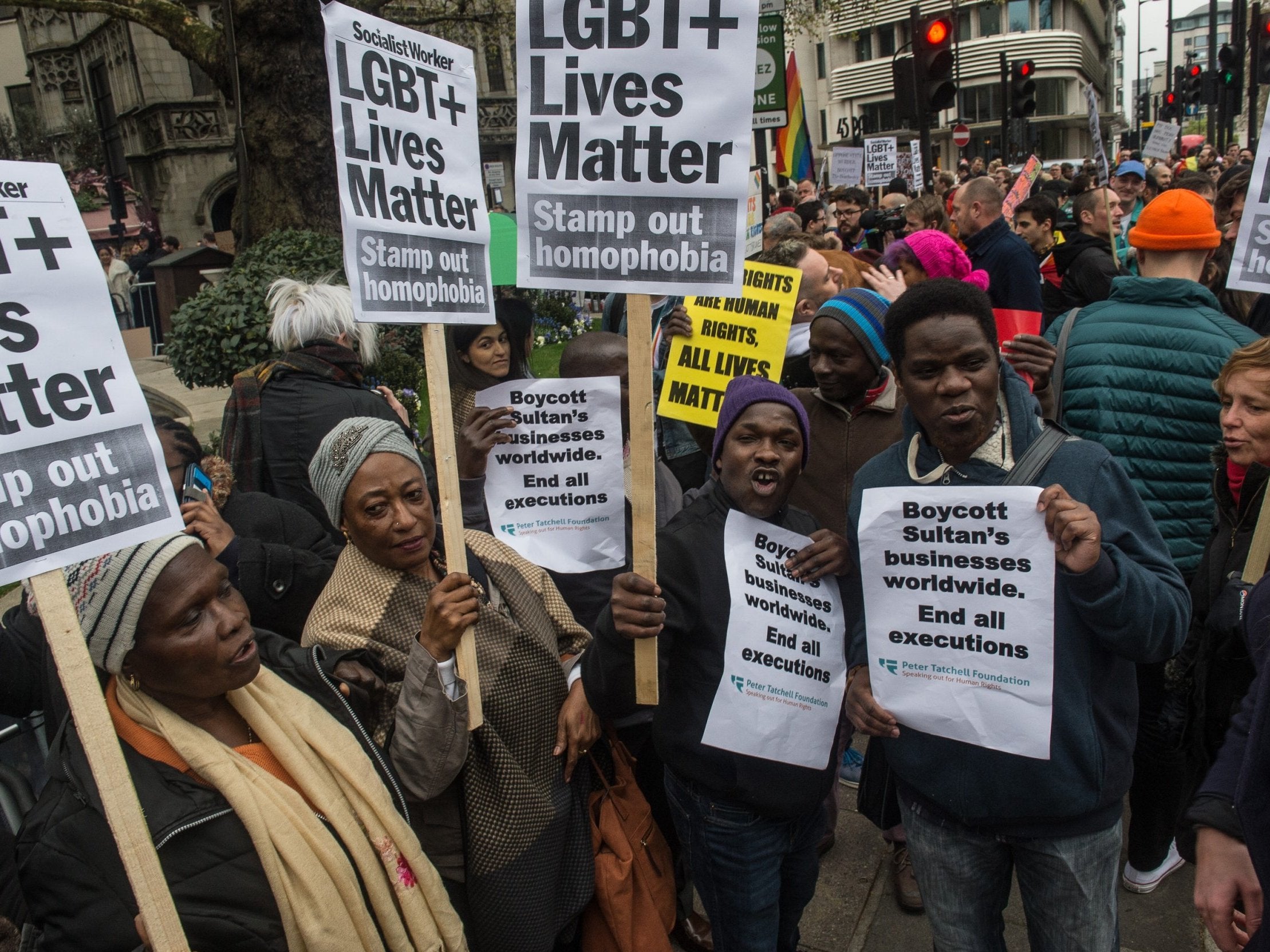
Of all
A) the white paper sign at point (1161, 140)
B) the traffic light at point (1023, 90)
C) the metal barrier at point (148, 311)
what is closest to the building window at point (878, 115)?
the traffic light at point (1023, 90)

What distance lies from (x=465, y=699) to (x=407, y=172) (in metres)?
1.33

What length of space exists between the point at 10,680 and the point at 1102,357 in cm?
331

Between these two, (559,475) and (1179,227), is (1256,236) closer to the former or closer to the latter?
(1179,227)

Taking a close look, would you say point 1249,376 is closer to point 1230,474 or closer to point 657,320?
point 1230,474

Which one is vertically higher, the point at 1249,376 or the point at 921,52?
the point at 921,52

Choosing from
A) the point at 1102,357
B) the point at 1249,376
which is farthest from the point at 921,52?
the point at 1249,376

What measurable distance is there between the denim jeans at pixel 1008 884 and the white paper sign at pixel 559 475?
1325 mm

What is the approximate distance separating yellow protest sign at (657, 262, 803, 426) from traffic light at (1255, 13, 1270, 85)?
1408cm

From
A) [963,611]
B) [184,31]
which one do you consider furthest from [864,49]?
[963,611]

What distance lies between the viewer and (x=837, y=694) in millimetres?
2459

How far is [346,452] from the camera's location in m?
2.54

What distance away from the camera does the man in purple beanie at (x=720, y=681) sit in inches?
93.1

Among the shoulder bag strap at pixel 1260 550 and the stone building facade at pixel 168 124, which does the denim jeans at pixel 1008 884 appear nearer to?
the shoulder bag strap at pixel 1260 550

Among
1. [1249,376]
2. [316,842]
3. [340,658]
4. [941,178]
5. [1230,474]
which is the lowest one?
[316,842]
